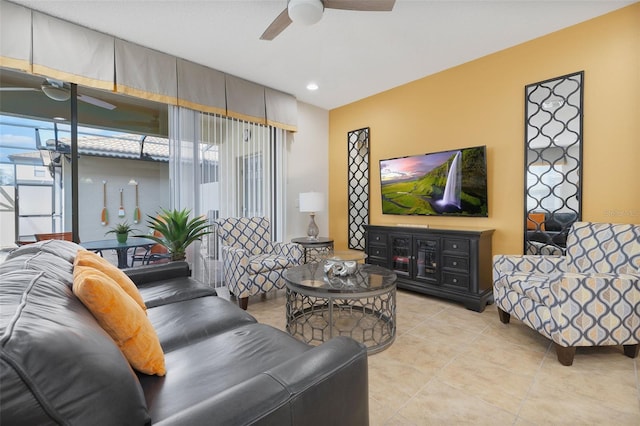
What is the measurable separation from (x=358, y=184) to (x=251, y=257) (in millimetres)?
2111

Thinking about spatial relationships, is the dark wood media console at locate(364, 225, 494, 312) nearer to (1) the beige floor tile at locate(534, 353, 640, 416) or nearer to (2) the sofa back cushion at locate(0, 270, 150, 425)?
(1) the beige floor tile at locate(534, 353, 640, 416)

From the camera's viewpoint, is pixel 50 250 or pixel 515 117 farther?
pixel 515 117

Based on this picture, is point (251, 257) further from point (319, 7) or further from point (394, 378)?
point (319, 7)

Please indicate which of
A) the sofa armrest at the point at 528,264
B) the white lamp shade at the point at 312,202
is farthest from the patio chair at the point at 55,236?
the sofa armrest at the point at 528,264

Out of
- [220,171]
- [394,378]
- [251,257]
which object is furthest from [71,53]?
[394,378]

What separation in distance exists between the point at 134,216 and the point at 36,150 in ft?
8.09

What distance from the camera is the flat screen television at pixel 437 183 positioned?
3.40m

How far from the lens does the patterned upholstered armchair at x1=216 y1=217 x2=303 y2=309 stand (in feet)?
10.1

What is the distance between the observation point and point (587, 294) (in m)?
1.97

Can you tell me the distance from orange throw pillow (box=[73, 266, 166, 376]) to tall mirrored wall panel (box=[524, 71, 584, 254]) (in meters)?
3.37

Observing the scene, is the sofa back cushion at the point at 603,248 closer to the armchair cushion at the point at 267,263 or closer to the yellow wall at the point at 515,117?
the yellow wall at the point at 515,117

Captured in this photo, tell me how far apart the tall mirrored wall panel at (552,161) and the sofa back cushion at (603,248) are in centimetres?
31

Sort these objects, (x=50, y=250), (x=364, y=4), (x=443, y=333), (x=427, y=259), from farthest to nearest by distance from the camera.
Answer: (x=427, y=259) < (x=443, y=333) < (x=364, y=4) < (x=50, y=250)

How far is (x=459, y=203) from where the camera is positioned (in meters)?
3.54
